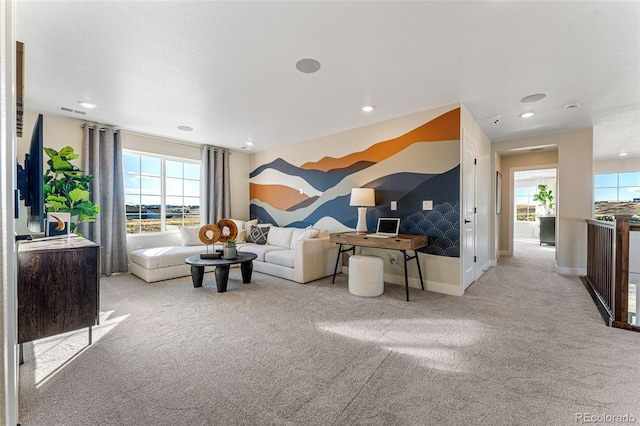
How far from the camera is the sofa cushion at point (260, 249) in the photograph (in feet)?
15.6

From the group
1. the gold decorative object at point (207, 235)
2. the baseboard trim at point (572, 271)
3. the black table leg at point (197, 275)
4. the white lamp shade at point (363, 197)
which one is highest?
the white lamp shade at point (363, 197)

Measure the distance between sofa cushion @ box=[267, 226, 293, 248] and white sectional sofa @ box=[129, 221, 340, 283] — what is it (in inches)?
6.8

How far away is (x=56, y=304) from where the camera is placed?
207 cm

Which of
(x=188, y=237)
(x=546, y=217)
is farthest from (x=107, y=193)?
(x=546, y=217)

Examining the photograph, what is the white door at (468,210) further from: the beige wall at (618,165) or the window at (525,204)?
the window at (525,204)

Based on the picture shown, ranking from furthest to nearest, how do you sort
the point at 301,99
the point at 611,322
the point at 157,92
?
the point at 301,99 < the point at 157,92 < the point at 611,322

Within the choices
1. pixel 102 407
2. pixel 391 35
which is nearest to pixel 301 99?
pixel 391 35

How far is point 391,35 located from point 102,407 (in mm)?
3127

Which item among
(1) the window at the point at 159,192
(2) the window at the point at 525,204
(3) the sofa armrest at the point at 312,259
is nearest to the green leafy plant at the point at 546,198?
(2) the window at the point at 525,204

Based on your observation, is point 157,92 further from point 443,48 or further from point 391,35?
point 443,48

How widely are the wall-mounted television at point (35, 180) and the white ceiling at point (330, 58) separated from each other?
853 mm

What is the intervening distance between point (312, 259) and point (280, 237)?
1.22 m

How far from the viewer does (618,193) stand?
8.27m

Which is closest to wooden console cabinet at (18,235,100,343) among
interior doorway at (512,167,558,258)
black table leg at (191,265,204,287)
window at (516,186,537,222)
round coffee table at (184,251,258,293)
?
round coffee table at (184,251,258,293)
